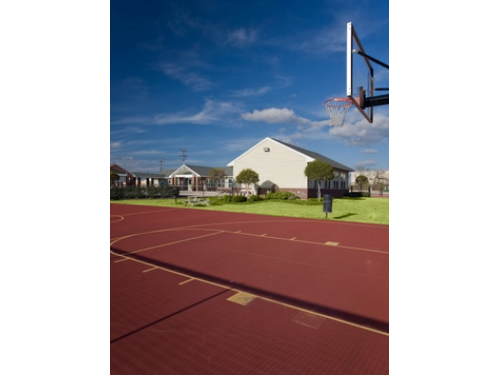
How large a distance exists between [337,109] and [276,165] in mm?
19788

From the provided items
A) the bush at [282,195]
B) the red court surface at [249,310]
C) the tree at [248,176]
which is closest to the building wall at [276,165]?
the bush at [282,195]

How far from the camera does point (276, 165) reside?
29703 millimetres

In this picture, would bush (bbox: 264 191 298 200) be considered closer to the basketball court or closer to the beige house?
the beige house

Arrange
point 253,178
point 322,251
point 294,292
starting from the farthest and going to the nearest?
point 253,178 < point 322,251 < point 294,292

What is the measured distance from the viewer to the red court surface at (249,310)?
2932 mm

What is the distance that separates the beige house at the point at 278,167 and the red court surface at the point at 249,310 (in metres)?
20.1

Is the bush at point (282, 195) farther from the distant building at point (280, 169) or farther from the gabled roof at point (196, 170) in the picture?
the gabled roof at point (196, 170)

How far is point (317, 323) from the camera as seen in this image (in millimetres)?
3670

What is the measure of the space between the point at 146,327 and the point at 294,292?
7.87 ft

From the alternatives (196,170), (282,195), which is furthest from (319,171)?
(196,170)

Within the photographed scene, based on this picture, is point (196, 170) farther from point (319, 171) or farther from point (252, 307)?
point (252, 307)

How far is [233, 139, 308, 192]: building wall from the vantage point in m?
28.2
